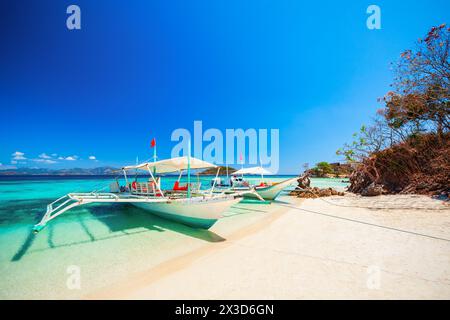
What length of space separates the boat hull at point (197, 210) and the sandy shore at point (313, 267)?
3.04 feet

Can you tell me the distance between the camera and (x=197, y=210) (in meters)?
6.41

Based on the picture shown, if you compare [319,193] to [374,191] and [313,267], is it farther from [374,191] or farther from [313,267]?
[313,267]

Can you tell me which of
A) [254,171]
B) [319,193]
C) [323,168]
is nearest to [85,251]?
[254,171]

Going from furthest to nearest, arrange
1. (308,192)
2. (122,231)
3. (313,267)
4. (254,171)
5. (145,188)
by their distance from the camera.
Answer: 1. (308,192)
2. (254,171)
3. (145,188)
4. (122,231)
5. (313,267)

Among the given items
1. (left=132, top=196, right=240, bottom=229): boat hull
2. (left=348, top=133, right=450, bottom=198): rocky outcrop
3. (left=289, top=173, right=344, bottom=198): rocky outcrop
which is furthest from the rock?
(left=132, top=196, right=240, bottom=229): boat hull

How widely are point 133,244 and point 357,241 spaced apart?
6.71 m

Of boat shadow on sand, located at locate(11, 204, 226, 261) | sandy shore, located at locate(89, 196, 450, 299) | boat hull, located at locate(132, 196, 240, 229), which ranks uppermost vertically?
boat hull, located at locate(132, 196, 240, 229)

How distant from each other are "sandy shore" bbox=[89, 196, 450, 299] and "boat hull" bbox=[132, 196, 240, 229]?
928 millimetres

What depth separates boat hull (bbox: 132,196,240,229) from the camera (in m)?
6.07

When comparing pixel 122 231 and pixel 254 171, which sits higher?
pixel 254 171

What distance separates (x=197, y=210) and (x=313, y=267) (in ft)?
12.5

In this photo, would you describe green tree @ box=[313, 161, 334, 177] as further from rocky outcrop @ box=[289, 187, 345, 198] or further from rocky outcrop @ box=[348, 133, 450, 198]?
rocky outcrop @ box=[348, 133, 450, 198]

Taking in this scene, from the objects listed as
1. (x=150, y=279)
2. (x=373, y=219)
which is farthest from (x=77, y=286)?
(x=373, y=219)
